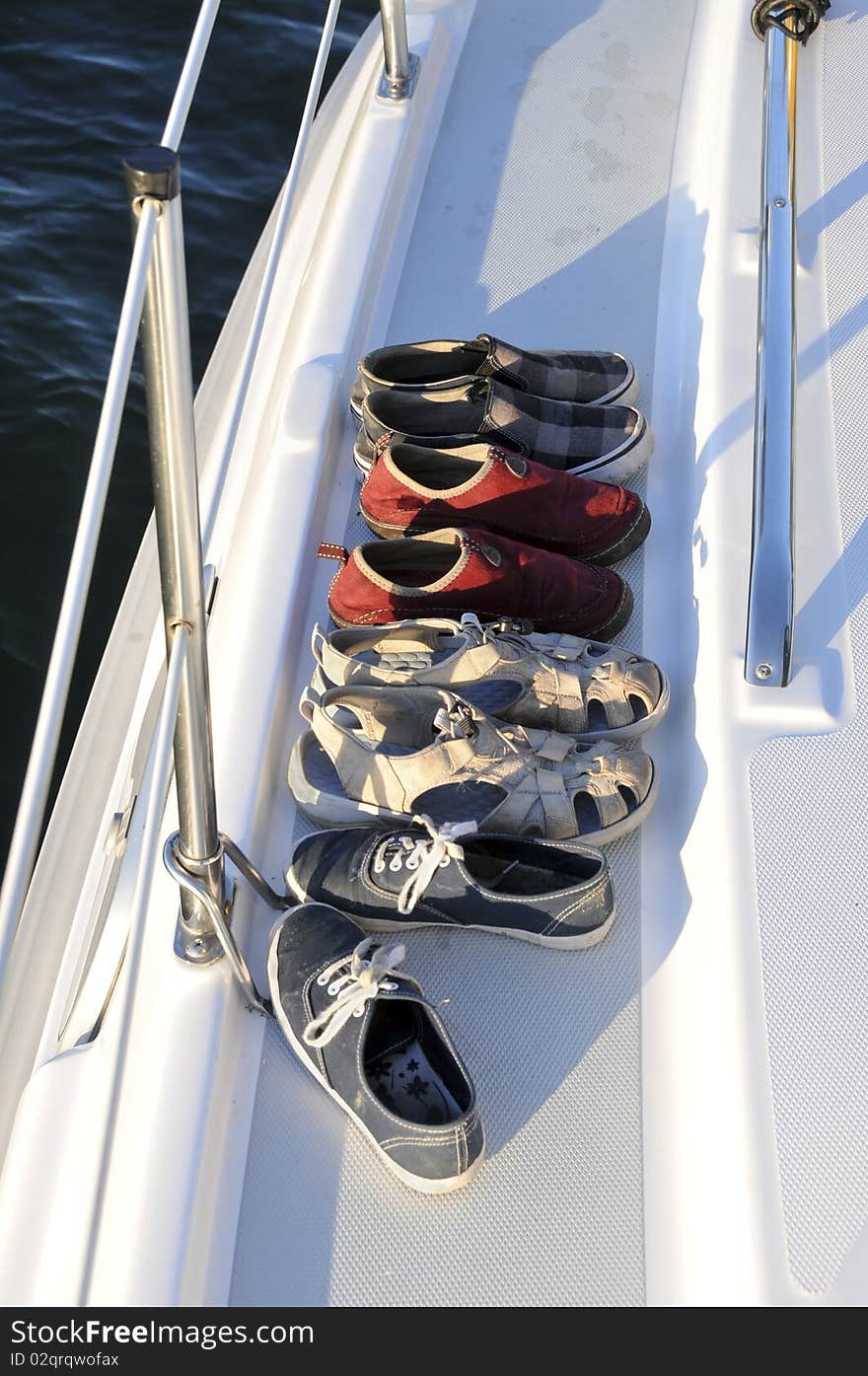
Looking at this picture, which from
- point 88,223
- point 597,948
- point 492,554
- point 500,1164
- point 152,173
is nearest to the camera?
point 152,173

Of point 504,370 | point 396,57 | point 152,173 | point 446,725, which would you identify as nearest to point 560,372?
point 504,370

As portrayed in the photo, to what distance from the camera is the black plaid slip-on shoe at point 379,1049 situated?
0.93 meters

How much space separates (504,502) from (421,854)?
0.45 meters

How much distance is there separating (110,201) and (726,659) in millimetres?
2429

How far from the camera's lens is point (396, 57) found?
190 centimetres

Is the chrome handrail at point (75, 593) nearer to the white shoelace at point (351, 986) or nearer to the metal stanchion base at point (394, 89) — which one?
the white shoelace at point (351, 986)

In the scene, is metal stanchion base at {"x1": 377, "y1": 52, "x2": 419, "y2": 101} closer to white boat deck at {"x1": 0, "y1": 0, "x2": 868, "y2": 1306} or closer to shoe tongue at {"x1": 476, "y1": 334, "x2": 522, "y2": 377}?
white boat deck at {"x1": 0, "y1": 0, "x2": 868, "y2": 1306}

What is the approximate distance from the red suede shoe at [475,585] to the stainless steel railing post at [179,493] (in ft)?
1.25

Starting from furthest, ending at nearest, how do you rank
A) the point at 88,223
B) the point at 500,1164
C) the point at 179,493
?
the point at 88,223 → the point at 500,1164 → the point at 179,493

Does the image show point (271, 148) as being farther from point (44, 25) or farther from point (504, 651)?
point (504, 651)

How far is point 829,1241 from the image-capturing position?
2.85 ft

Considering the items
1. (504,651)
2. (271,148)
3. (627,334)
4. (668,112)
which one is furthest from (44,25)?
(504,651)

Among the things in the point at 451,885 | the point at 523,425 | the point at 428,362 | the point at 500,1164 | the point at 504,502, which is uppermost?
the point at 428,362

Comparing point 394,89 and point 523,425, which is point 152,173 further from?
point 394,89
